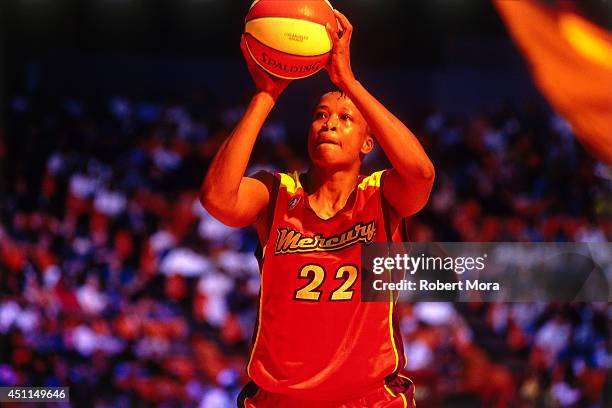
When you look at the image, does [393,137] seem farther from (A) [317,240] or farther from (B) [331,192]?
(A) [317,240]

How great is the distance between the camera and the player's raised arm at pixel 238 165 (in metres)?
2.44

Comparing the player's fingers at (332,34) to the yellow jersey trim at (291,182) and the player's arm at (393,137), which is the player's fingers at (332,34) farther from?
the yellow jersey trim at (291,182)

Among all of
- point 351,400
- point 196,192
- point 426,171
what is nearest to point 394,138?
point 426,171

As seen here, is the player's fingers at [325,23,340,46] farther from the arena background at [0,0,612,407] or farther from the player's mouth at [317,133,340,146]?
the arena background at [0,0,612,407]

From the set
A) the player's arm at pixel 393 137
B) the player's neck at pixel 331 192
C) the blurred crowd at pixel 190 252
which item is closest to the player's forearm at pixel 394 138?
the player's arm at pixel 393 137

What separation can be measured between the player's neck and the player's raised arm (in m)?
0.23

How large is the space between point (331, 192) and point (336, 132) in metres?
0.20

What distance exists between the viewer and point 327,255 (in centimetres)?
273

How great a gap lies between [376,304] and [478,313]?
111 centimetres

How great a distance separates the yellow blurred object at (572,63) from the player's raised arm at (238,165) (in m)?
1.42

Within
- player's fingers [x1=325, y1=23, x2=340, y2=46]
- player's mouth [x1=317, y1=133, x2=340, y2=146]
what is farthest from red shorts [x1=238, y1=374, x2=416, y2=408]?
player's fingers [x1=325, y1=23, x2=340, y2=46]

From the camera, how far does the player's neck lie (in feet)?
8.99

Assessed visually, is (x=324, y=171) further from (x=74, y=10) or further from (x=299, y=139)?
(x=74, y=10)

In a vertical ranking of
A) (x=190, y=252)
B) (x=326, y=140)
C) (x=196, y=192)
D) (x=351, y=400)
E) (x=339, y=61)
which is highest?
(x=339, y=61)
